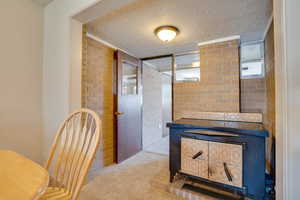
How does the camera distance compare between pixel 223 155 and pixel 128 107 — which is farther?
pixel 128 107

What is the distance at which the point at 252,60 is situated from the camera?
2289 millimetres

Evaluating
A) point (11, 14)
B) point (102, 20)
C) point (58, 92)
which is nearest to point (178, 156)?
point (58, 92)

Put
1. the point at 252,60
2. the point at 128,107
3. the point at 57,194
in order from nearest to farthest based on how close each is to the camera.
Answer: the point at 57,194
the point at 252,60
the point at 128,107

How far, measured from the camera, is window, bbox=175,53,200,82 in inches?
105

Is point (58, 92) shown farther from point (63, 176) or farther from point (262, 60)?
point (262, 60)

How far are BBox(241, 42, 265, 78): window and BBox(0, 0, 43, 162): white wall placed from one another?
312cm

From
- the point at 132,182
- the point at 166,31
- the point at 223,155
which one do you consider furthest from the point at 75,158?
the point at 166,31

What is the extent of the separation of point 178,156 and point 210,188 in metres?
0.58

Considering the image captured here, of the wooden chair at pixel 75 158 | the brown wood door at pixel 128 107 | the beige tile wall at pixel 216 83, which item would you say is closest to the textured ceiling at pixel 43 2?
the brown wood door at pixel 128 107

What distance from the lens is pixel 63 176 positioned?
0.95 meters

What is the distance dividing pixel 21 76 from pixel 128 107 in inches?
65.3

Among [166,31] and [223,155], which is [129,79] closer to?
[166,31]

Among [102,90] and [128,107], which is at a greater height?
[102,90]

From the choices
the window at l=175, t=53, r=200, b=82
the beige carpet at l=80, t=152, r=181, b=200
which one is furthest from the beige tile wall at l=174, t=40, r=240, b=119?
the beige carpet at l=80, t=152, r=181, b=200
